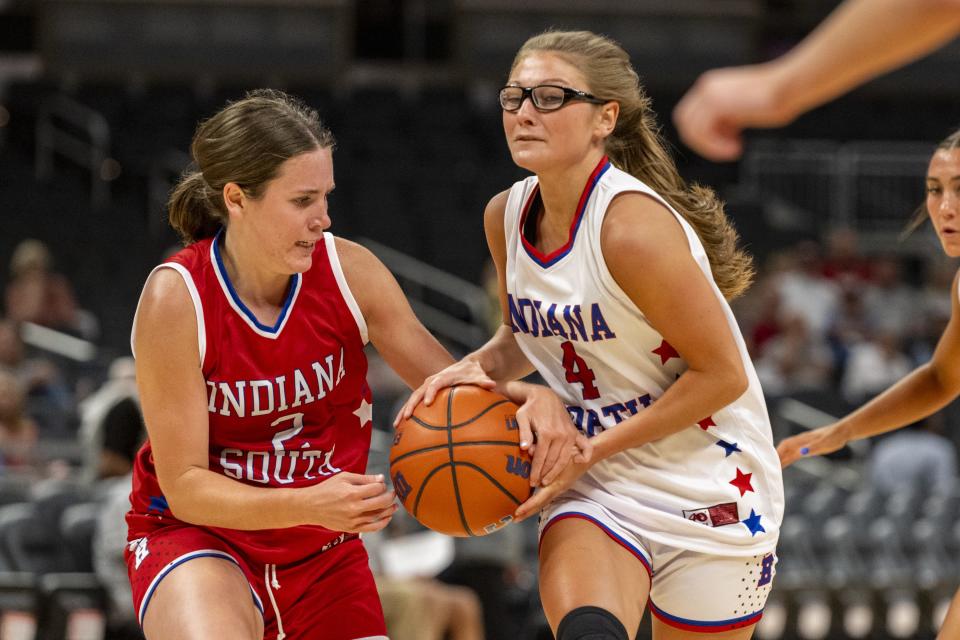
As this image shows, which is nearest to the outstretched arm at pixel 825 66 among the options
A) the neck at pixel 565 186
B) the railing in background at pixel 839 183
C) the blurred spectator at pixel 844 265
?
the neck at pixel 565 186

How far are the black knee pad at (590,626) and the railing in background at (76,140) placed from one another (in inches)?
386

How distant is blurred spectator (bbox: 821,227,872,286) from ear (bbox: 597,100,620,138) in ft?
30.6

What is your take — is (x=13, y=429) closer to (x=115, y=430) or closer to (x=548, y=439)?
(x=115, y=430)

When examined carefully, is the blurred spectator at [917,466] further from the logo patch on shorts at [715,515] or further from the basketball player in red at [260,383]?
the basketball player in red at [260,383]

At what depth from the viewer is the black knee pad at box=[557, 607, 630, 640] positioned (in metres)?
2.76

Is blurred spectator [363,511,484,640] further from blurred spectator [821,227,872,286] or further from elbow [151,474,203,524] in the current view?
blurred spectator [821,227,872,286]

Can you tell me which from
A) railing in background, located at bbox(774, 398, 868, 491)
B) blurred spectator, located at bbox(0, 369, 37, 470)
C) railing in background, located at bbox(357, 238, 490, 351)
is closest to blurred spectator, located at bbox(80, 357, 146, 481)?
blurred spectator, located at bbox(0, 369, 37, 470)

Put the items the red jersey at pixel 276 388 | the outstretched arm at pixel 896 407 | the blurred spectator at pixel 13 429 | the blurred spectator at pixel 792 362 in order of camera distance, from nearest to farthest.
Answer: the red jersey at pixel 276 388 → the outstretched arm at pixel 896 407 → the blurred spectator at pixel 13 429 → the blurred spectator at pixel 792 362

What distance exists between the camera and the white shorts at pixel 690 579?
10.1 feet

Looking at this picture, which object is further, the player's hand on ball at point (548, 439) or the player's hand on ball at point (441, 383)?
the player's hand on ball at point (441, 383)

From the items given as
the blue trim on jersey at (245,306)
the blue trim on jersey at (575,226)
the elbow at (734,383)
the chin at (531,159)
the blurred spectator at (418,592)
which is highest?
the chin at (531,159)

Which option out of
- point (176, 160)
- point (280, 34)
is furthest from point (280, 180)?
point (280, 34)

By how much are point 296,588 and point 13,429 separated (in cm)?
442

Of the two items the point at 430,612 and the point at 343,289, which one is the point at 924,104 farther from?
the point at 343,289
